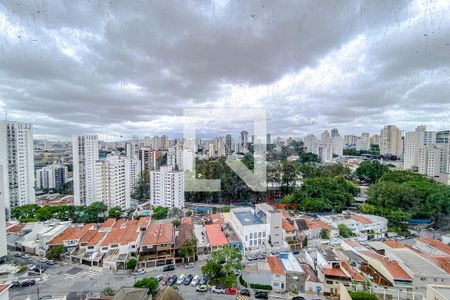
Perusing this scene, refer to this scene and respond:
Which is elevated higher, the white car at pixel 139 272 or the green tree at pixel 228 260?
the green tree at pixel 228 260

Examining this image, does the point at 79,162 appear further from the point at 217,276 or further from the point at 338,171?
the point at 338,171

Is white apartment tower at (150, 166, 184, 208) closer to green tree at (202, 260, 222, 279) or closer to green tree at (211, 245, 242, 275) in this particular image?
green tree at (211, 245, 242, 275)

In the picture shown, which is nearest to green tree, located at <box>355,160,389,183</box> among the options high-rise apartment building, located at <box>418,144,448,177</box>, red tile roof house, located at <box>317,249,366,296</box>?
high-rise apartment building, located at <box>418,144,448,177</box>

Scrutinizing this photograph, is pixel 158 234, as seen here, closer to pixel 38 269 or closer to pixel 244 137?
pixel 38 269

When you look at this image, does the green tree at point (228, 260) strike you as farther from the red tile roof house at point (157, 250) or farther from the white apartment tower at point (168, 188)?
the white apartment tower at point (168, 188)

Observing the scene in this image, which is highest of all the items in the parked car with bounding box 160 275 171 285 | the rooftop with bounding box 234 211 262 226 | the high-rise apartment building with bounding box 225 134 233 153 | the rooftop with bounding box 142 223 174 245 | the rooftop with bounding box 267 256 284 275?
the high-rise apartment building with bounding box 225 134 233 153

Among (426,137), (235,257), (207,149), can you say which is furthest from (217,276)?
(426,137)

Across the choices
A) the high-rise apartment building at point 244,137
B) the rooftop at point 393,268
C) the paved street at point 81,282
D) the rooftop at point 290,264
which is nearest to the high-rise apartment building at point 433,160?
the rooftop at point 393,268
